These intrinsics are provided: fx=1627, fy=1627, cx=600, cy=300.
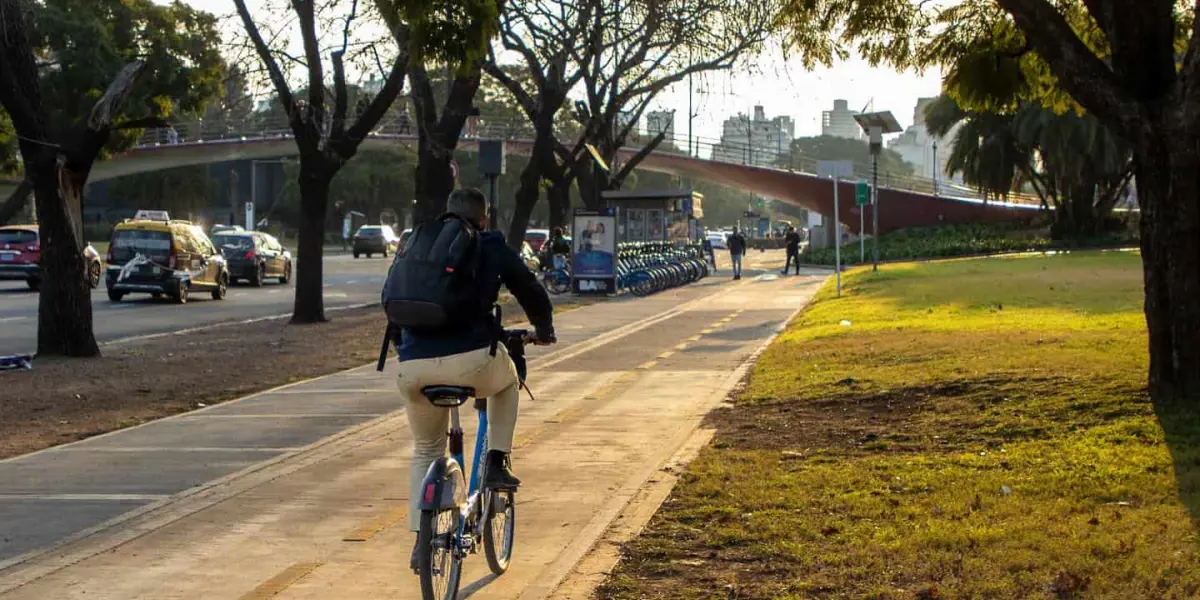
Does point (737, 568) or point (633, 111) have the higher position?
point (633, 111)

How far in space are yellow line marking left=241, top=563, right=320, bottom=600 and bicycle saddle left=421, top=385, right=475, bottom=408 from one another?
1255 mm

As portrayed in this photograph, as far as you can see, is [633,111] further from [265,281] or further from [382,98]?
[382,98]

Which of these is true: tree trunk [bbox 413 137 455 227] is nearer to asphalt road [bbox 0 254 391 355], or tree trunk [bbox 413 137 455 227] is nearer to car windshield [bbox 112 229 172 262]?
asphalt road [bbox 0 254 391 355]

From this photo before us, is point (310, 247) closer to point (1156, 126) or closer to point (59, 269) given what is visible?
point (59, 269)

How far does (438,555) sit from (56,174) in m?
14.3

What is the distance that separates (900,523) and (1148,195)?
419 centimetres

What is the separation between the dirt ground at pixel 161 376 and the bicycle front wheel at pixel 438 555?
6509 mm

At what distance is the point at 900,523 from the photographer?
8.10m

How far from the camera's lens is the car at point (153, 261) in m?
32.9

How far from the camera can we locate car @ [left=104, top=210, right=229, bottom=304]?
108 ft

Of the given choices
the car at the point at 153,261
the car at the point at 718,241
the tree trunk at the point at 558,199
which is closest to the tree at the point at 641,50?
the tree trunk at the point at 558,199

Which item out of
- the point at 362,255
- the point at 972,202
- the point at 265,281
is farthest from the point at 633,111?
the point at 972,202

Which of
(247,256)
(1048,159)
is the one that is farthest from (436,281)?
(1048,159)

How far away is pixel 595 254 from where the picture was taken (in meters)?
37.6
